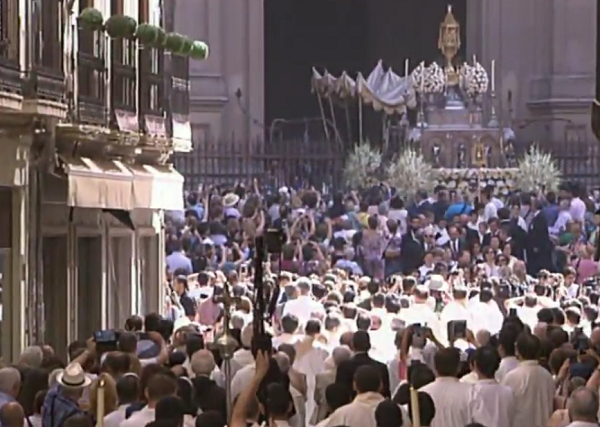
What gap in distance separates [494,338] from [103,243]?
9.42 m

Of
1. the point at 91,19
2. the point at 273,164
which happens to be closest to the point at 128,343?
the point at 91,19

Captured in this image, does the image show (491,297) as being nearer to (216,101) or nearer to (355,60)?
(216,101)

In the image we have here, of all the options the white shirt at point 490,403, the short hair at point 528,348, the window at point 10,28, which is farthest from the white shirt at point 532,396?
the window at point 10,28

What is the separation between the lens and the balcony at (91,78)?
2248cm

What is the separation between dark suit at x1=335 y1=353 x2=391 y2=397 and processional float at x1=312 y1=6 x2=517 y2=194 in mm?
23777

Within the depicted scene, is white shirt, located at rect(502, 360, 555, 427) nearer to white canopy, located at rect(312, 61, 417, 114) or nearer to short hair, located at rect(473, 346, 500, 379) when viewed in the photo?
short hair, located at rect(473, 346, 500, 379)

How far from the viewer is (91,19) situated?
22.9m

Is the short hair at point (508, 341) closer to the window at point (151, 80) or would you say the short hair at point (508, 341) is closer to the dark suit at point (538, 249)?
the window at point (151, 80)

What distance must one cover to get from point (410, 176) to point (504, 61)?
910 cm

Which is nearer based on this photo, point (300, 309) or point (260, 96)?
point (300, 309)

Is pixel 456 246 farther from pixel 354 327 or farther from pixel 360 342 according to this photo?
pixel 360 342

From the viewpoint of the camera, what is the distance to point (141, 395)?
12.4 meters

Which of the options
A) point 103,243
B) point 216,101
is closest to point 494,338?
point 103,243

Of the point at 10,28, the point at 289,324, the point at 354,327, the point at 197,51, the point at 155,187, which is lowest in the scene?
the point at 354,327
